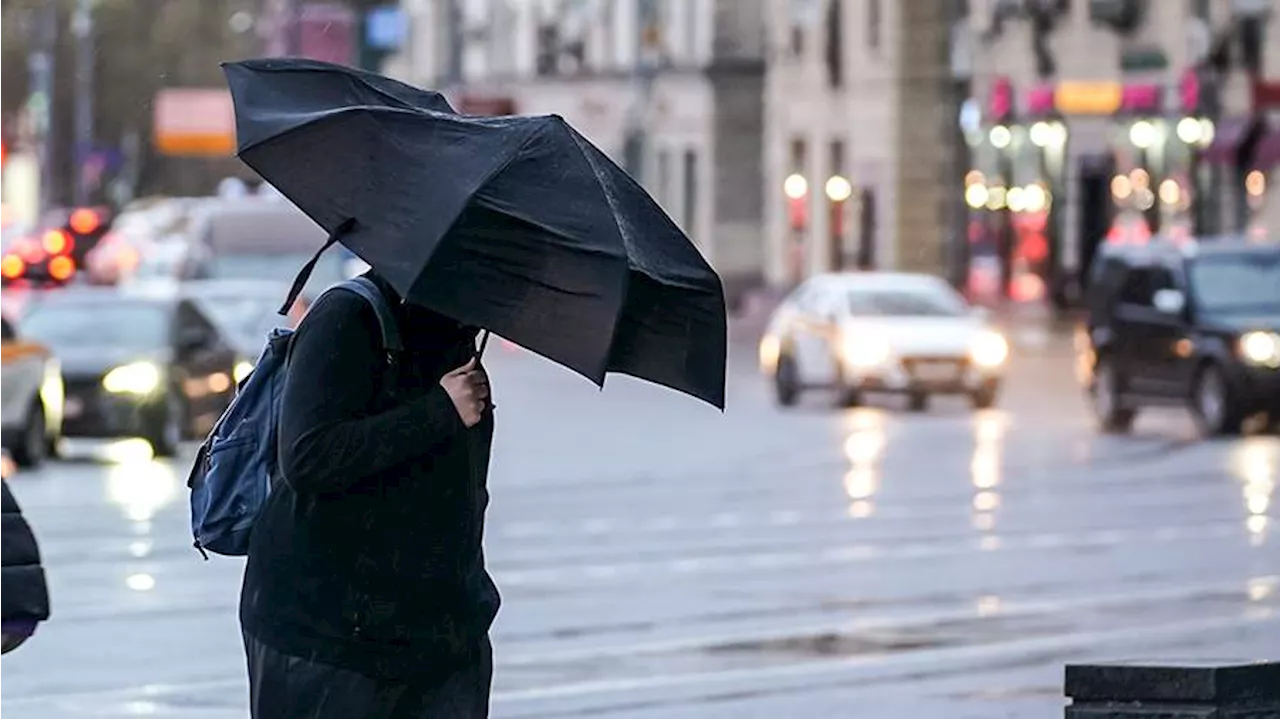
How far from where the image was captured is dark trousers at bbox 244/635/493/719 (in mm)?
6633

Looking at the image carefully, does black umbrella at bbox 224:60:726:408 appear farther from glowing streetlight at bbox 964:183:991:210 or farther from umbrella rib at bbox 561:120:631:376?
glowing streetlight at bbox 964:183:991:210

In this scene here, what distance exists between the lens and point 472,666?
680cm

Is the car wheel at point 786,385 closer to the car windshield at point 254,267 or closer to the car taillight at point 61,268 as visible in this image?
the car windshield at point 254,267

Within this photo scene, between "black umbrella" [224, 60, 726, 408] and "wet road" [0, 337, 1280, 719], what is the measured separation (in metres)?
5.78

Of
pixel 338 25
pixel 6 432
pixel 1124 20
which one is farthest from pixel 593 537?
pixel 338 25

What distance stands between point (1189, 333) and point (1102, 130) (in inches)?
853

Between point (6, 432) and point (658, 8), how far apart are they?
2105 inches

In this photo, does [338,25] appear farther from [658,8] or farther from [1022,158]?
[1022,158]

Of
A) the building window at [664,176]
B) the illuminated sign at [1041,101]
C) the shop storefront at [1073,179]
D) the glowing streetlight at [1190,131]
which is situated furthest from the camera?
the building window at [664,176]

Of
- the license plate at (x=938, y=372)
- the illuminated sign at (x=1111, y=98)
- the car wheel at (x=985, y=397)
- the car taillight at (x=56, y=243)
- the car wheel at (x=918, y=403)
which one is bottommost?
the car taillight at (x=56, y=243)

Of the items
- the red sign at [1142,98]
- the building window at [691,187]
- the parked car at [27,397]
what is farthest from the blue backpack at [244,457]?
the building window at [691,187]

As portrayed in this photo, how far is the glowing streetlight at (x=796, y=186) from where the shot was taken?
6994 centimetres

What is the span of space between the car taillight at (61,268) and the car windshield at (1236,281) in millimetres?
34477

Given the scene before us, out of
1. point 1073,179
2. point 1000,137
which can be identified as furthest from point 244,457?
point 1000,137
